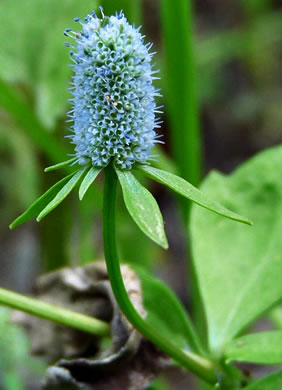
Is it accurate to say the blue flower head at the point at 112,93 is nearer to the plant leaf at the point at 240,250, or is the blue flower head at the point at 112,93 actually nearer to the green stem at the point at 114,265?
the green stem at the point at 114,265

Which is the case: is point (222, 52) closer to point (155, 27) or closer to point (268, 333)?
point (155, 27)

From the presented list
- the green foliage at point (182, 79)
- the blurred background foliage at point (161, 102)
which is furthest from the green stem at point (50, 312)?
the green foliage at point (182, 79)

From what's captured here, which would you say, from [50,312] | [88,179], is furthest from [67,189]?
[50,312]

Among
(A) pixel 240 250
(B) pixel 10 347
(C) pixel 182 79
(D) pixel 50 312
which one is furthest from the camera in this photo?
(C) pixel 182 79

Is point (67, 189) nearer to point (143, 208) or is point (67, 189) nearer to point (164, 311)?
point (143, 208)

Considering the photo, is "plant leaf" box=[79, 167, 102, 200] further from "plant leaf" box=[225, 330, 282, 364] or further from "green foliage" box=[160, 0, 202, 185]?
"green foliage" box=[160, 0, 202, 185]

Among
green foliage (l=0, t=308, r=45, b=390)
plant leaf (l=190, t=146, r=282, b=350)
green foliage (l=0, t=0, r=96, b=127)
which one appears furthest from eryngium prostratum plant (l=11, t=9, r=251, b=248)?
green foliage (l=0, t=0, r=96, b=127)

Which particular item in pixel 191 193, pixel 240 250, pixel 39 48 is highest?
pixel 39 48
